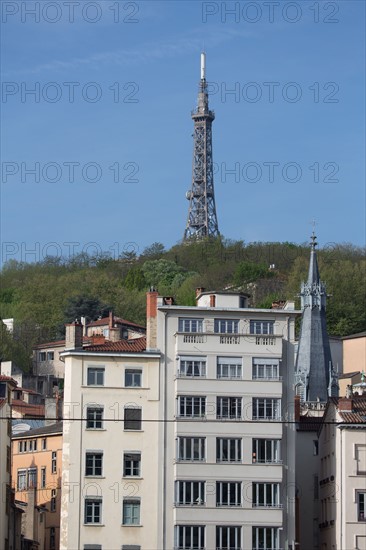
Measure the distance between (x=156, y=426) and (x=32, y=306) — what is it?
9073 cm

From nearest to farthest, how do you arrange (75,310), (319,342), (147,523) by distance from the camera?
1. (147,523)
2. (319,342)
3. (75,310)

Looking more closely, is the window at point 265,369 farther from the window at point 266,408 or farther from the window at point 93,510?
the window at point 93,510

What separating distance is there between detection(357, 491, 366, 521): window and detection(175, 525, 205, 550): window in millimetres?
8478

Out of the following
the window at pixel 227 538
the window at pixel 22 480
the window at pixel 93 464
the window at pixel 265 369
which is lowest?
the window at pixel 227 538

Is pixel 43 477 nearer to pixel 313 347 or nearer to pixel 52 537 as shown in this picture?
pixel 52 537

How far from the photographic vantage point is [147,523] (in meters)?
82.2

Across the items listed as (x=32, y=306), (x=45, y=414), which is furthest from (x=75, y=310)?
(x=45, y=414)

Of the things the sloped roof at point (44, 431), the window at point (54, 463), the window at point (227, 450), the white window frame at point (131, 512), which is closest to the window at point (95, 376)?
the white window frame at point (131, 512)

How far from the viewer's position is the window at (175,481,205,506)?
8262 centimetres

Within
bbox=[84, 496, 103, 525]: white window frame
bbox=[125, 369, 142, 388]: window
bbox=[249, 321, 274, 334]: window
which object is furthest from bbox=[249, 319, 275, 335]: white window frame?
bbox=[84, 496, 103, 525]: white window frame

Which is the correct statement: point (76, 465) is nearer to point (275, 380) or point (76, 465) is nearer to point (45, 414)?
point (275, 380)

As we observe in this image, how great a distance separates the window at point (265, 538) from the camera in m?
82.4

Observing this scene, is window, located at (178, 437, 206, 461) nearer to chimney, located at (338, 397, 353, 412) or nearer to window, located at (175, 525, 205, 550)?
window, located at (175, 525, 205, 550)

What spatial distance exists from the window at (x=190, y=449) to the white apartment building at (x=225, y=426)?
52mm
